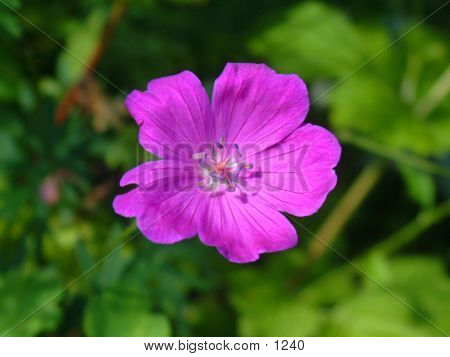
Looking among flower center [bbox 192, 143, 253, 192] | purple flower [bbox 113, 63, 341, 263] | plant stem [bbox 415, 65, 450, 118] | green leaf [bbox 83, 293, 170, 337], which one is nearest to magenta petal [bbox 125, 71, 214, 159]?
purple flower [bbox 113, 63, 341, 263]

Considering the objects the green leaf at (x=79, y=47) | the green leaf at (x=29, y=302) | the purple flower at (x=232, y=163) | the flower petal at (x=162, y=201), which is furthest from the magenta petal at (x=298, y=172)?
the green leaf at (x=79, y=47)

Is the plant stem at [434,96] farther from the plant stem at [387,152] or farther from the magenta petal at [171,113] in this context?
the magenta petal at [171,113]

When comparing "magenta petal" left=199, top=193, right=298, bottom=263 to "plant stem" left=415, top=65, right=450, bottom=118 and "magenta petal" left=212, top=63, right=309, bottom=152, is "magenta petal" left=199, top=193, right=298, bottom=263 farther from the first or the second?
"plant stem" left=415, top=65, right=450, bottom=118

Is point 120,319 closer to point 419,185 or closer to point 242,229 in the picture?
point 242,229

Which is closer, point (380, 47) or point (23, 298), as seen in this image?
point (23, 298)

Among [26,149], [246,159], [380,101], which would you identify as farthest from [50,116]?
[380,101]

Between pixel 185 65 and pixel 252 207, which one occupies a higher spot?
pixel 185 65

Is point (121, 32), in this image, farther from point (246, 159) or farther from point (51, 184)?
point (246, 159)
